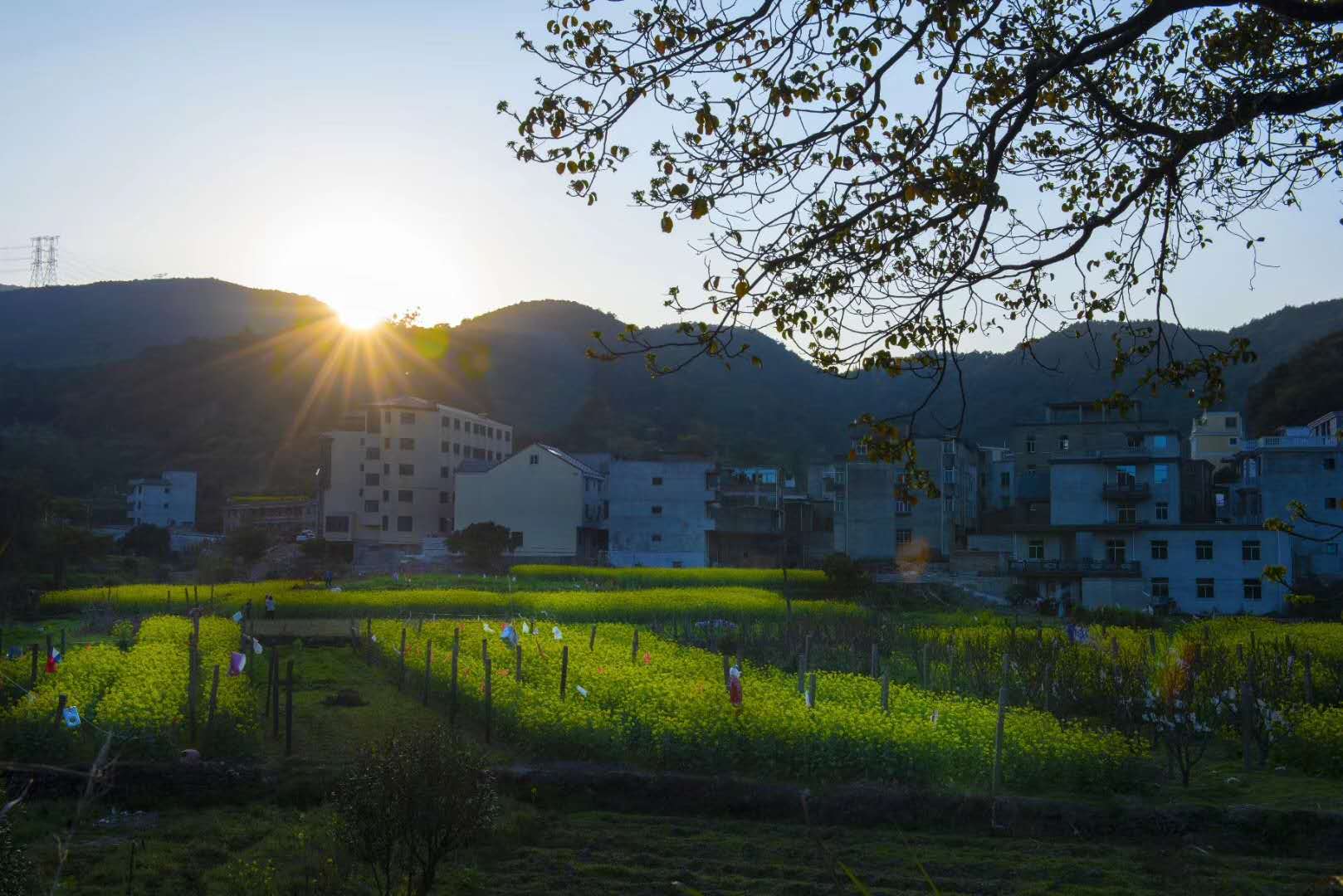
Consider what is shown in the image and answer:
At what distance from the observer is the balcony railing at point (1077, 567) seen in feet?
147

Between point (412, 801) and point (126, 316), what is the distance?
564 ft

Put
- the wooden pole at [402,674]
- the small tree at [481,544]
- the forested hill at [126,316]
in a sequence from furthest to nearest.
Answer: the forested hill at [126,316] < the small tree at [481,544] < the wooden pole at [402,674]

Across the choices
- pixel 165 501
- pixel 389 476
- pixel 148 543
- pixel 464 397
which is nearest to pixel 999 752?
pixel 389 476

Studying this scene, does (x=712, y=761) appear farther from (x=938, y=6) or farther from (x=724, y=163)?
(x=938, y=6)

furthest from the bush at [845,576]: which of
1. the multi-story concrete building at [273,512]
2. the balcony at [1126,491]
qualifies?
the multi-story concrete building at [273,512]

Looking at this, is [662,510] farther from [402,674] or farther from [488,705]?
[488,705]

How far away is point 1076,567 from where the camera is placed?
150ft

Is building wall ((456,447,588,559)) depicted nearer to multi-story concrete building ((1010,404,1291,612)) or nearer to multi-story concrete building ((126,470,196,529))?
multi-story concrete building ((1010,404,1291,612))

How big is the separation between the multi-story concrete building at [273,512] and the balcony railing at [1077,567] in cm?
4325

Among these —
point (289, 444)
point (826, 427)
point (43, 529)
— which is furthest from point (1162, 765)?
point (826, 427)

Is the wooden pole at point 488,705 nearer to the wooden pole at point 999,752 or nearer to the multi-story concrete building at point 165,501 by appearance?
the wooden pole at point 999,752

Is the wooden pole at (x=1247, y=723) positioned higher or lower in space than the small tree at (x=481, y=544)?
lower

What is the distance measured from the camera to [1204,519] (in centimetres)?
5169

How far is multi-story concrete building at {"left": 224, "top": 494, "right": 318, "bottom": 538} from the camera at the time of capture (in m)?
70.3
